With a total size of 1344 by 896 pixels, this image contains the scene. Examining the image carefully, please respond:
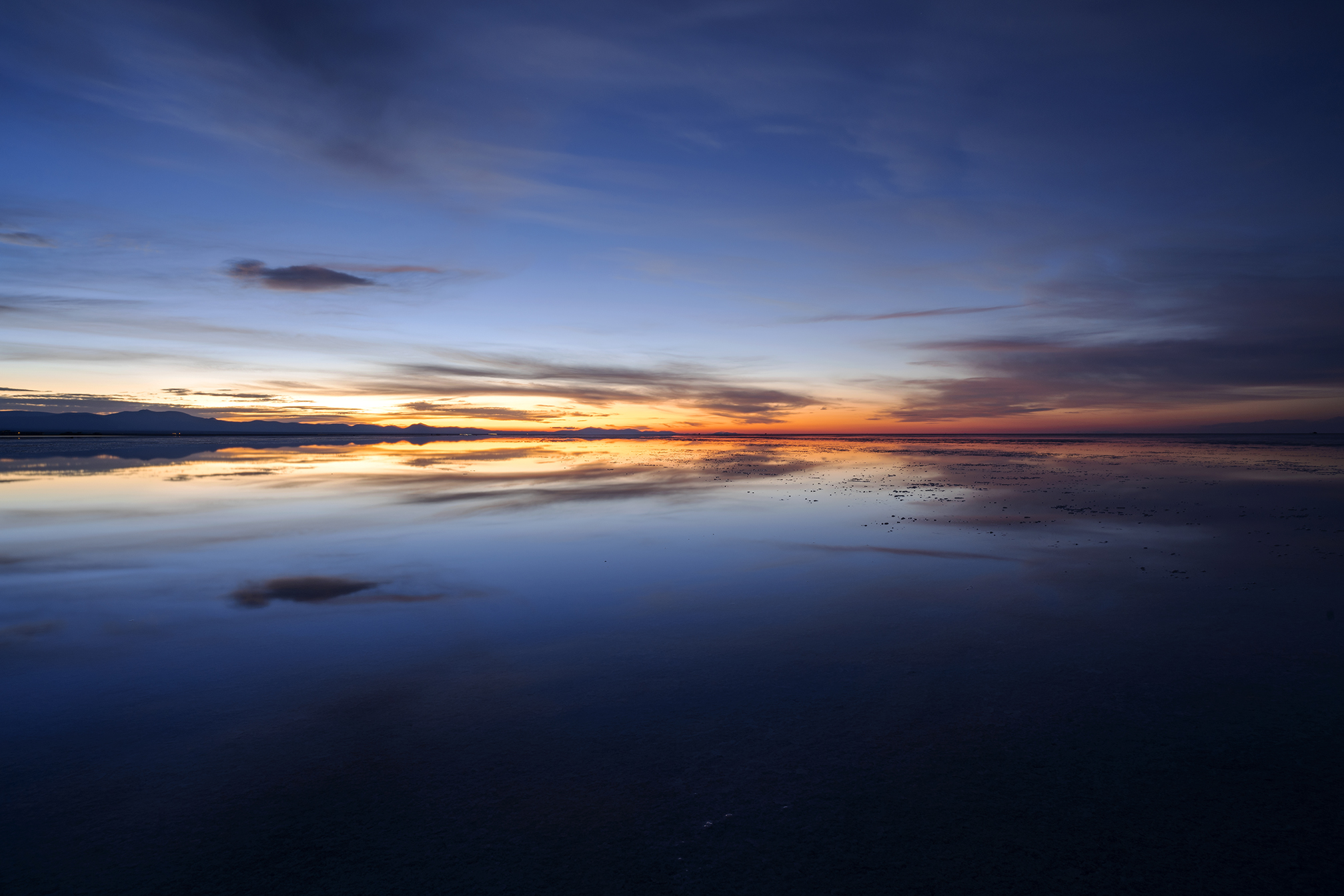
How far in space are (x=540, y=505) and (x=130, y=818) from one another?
19.2 m

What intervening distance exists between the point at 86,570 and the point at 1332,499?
39773 millimetres

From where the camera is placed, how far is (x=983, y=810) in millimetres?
5012

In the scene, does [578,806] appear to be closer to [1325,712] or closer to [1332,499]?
[1325,712]

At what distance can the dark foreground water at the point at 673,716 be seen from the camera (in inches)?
178

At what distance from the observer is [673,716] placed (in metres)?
6.74

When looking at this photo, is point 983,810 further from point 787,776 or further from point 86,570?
point 86,570

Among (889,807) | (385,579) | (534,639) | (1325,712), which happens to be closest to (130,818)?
(534,639)

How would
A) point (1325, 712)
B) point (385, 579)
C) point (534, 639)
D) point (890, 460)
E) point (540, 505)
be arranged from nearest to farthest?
point (1325, 712) → point (534, 639) → point (385, 579) → point (540, 505) → point (890, 460)

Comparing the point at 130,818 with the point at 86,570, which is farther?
the point at 86,570

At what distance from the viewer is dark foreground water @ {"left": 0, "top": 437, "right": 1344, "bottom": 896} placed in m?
4.51

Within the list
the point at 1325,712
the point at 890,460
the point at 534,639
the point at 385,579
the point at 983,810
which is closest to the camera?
the point at 983,810

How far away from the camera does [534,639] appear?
930 centimetres

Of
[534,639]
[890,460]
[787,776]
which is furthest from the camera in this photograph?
[890,460]

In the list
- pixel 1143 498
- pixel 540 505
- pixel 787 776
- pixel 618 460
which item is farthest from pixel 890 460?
pixel 787 776
